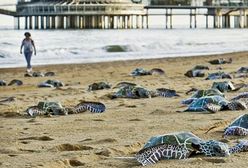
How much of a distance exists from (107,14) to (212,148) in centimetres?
9189

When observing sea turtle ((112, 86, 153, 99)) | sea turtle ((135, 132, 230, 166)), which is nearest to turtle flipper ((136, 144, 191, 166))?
sea turtle ((135, 132, 230, 166))

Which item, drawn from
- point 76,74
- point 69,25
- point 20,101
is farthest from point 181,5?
point 20,101

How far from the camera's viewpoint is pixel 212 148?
4.61 meters

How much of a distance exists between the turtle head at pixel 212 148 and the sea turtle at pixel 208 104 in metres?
2.59

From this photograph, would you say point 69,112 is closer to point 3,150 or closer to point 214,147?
point 3,150

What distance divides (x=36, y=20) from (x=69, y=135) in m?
99.3

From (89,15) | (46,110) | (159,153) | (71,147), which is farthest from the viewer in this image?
(89,15)

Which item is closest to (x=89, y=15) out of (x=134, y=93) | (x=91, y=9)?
(x=91, y=9)

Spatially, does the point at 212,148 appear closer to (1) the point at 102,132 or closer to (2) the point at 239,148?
(2) the point at 239,148

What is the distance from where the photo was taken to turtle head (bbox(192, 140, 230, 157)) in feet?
15.0

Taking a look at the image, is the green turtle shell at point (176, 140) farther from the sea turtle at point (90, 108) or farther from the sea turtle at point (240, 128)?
the sea turtle at point (90, 108)

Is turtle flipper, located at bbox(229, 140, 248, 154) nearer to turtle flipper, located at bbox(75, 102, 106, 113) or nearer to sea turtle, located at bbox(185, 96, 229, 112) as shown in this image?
sea turtle, located at bbox(185, 96, 229, 112)

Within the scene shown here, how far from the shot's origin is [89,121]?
7020 millimetres

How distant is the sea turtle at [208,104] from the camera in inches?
287
